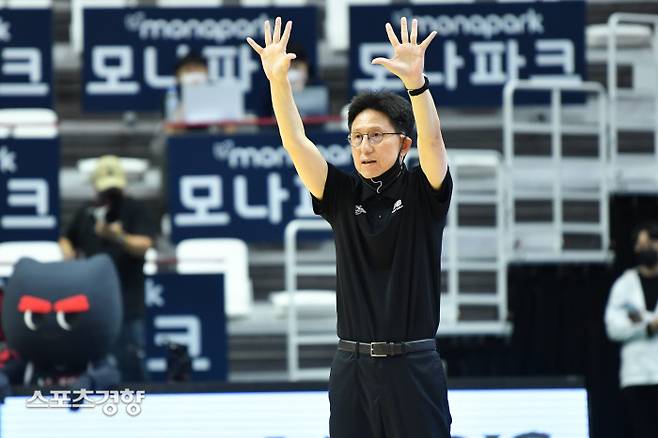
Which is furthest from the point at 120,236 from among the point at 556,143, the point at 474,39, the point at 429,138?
the point at 429,138

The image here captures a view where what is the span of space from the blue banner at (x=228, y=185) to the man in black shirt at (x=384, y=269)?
15.6ft

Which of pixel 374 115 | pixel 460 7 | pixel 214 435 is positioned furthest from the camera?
pixel 460 7

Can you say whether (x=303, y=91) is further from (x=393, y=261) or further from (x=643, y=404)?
(x=393, y=261)

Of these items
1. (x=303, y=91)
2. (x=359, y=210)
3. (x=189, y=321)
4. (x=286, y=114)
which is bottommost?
(x=189, y=321)

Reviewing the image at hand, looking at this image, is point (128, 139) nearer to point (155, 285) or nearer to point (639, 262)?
point (155, 285)

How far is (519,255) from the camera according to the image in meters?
10.7

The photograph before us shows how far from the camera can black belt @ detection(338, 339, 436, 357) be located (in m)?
4.99

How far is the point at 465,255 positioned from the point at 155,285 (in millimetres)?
2562

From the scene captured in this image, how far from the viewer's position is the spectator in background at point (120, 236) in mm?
9789

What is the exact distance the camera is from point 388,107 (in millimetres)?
5094

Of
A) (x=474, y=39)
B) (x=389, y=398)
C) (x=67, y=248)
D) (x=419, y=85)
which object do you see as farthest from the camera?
(x=474, y=39)

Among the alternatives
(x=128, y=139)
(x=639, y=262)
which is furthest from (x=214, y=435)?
(x=128, y=139)

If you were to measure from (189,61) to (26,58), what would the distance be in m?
1.13

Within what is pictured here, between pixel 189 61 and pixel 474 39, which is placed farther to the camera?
pixel 474 39
